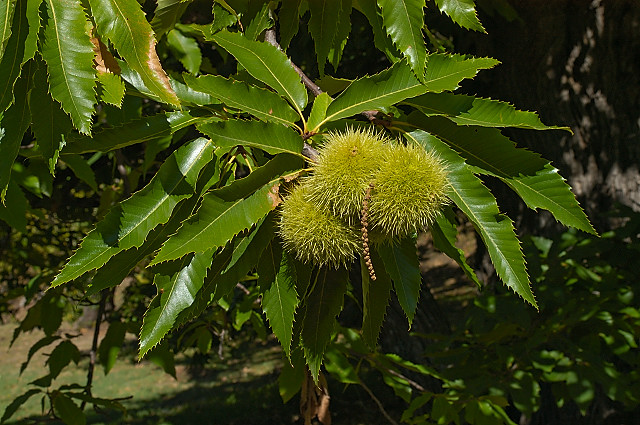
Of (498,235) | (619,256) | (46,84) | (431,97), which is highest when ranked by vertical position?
(46,84)

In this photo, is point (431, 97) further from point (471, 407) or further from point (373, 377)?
point (373, 377)

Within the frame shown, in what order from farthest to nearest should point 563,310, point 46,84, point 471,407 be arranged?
1. point 563,310
2. point 471,407
3. point 46,84

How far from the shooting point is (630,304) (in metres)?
3.08

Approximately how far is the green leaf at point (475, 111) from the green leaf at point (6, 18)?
0.73 meters

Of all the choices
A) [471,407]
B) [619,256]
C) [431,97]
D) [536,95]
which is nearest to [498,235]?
[431,97]

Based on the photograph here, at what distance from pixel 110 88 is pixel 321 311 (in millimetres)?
610

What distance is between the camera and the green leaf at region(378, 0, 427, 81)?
1.24 m

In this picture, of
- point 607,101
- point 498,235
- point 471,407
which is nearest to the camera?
point 498,235

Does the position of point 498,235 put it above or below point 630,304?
Answer: above

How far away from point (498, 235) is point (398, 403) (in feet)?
18.4

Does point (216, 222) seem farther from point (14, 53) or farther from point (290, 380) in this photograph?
point (290, 380)

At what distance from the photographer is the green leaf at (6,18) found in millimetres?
970

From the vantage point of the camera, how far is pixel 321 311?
1375mm

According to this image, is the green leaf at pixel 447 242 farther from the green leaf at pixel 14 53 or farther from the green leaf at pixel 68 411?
the green leaf at pixel 68 411
